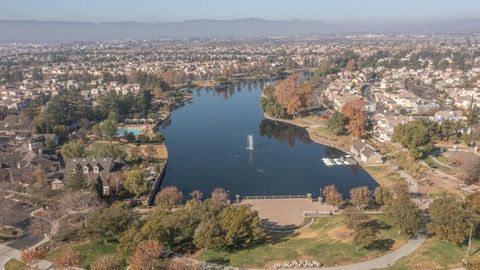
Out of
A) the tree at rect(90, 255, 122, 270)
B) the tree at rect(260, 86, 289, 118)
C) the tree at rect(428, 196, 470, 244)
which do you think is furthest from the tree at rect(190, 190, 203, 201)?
the tree at rect(260, 86, 289, 118)

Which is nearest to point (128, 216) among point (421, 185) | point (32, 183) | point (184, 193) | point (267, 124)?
point (184, 193)

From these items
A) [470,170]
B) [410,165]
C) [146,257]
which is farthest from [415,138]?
[146,257]

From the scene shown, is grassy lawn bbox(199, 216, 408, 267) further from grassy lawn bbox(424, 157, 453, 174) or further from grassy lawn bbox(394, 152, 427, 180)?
grassy lawn bbox(424, 157, 453, 174)

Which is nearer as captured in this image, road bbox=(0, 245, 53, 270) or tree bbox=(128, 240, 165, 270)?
tree bbox=(128, 240, 165, 270)

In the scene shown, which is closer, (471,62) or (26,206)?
(26,206)

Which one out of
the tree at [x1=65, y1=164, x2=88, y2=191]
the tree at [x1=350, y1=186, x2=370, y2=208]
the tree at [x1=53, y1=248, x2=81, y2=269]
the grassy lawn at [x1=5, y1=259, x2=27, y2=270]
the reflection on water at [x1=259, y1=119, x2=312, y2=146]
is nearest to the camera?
the tree at [x1=53, y1=248, x2=81, y2=269]

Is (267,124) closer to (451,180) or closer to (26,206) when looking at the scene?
(451,180)
